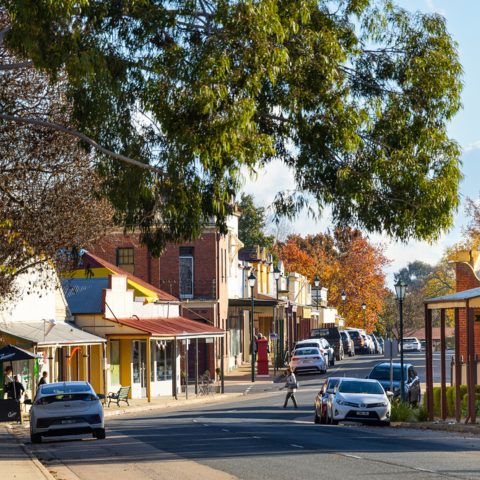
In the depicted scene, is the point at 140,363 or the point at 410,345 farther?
the point at 410,345

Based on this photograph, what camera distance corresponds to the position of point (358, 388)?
23.9m

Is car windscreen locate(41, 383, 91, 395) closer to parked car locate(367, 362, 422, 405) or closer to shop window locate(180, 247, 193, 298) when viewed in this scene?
parked car locate(367, 362, 422, 405)

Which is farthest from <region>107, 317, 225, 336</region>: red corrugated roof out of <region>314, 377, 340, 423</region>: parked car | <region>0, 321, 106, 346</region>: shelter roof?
<region>314, 377, 340, 423</region>: parked car

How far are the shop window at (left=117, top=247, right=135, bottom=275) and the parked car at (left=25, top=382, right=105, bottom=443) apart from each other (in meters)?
28.8

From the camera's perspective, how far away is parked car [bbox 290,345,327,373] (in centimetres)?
4831

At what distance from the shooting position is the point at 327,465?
1444 cm

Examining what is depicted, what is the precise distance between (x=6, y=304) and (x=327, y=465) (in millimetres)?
17453

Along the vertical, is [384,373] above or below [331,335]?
above

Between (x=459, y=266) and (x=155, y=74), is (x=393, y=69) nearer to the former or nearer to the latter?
(x=155, y=74)

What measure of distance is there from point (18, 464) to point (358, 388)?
11201mm

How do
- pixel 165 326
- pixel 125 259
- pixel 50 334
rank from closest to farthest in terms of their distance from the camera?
pixel 50 334, pixel 165 326, pixel 125 259

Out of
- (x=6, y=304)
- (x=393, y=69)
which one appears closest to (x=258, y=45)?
(x=393, y=69)

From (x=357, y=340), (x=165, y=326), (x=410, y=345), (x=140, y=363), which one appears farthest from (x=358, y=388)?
(x=410, y=345)

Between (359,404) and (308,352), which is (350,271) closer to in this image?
(308,352)
